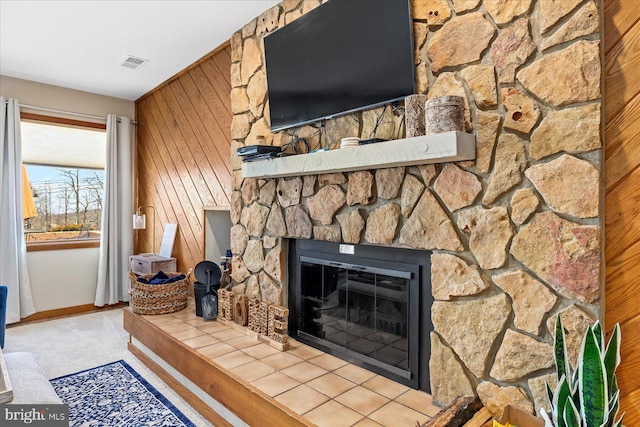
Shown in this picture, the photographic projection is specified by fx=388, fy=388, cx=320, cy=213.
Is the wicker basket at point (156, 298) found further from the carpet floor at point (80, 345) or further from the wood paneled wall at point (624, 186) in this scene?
the wood paneled wall at point (624, 186)

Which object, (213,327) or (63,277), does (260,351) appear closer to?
(213,327)

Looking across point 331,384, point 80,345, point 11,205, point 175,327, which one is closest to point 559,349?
point 331,384

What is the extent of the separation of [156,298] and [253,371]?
1.41 meters

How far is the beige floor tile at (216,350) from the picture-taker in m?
2.35

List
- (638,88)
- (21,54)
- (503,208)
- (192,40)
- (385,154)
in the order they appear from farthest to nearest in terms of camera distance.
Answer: (21,54) → (192,40) → (385,154) → (503,208) → (638,88)

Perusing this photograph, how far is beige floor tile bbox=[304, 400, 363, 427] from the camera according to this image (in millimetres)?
1657

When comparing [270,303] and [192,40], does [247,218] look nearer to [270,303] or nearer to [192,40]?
[270,303]

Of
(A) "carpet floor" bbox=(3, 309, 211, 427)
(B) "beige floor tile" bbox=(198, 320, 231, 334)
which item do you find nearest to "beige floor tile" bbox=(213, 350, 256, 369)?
(A) "carpet floor" bbox=(3, 309, 211, 427)

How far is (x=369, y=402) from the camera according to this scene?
1.83 m

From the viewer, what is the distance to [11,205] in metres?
3.88

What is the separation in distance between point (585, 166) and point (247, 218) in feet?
6.99

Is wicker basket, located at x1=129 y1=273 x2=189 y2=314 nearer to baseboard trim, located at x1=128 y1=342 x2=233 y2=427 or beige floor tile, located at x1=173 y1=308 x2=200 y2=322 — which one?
beige floor tile, located at x1=173 y1=308 x2=200 y2=322

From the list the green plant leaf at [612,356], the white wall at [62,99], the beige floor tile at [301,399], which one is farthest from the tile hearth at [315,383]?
the white wall at [62,99]

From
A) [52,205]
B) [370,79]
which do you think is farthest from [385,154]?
[52,205]
